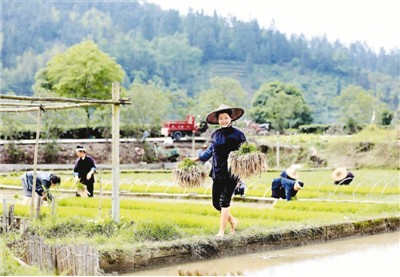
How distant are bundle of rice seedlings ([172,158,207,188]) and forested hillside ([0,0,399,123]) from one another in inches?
3074

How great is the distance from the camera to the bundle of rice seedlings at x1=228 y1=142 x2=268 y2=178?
8.73m

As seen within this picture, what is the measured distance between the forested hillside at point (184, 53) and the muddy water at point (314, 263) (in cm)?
7814

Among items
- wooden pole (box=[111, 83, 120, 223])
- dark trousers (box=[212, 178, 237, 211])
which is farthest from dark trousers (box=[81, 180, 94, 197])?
dark trousers (box=[212, 178, 237, 211])

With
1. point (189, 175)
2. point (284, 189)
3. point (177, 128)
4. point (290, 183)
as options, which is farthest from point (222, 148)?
point (177, 128)

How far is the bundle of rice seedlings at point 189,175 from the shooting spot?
945cm

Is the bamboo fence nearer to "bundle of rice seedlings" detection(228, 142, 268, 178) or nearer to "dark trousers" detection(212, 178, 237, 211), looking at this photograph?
"dark trousers" detection(212, 178, 237, 211)

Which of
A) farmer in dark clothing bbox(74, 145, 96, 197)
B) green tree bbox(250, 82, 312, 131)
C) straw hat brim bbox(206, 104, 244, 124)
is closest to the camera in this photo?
straw hat brim bbox(206, 104, 244, 124)

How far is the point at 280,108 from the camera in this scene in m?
40.5

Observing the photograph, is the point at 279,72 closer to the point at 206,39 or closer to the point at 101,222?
the point at 206,39

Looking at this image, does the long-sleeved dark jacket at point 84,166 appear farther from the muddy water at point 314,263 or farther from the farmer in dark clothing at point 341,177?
the farmer in dark clothing at point 341,177

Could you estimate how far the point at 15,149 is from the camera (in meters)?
27.2

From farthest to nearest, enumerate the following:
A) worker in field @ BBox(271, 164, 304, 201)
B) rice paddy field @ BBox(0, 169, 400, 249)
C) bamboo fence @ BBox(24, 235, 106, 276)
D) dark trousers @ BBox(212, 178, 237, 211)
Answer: worker in field @ BBox(271, 164, 304, 201), dark trousers @ BBox(212, 178, 237, 211), rice paddy field @ BBox(0, 169, 400, 249), bamboo fence @ BBox(24, 235, 106, 276)

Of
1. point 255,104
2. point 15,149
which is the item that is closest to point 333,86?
point 255,104

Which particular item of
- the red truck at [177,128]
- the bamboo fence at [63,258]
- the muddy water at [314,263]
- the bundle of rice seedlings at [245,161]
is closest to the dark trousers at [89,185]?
the bundle of rice seedlings at [245,161]
